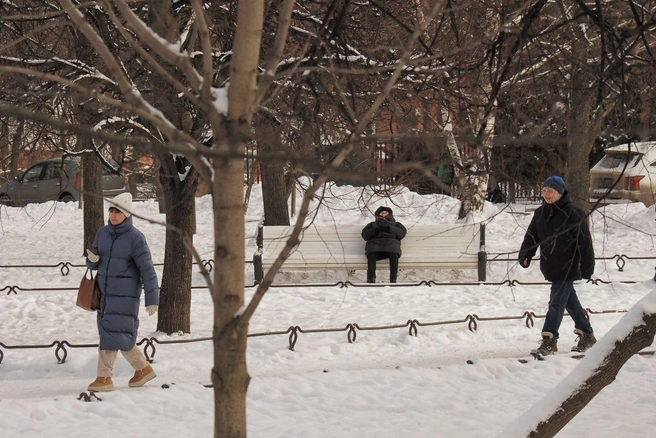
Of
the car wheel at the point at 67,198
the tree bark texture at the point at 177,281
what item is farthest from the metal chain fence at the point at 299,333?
the car wheel at the point at 67,198

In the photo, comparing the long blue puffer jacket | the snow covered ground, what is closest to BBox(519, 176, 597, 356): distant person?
the snow covered ground

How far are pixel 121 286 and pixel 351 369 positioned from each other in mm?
1991

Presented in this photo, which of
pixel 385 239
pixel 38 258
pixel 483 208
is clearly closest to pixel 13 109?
pixel 385 239

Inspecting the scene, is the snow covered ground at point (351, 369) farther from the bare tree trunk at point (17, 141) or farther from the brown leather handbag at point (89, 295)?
the bare tree trunk at point (17, 141)

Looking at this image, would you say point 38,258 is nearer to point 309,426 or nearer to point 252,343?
point 252,343

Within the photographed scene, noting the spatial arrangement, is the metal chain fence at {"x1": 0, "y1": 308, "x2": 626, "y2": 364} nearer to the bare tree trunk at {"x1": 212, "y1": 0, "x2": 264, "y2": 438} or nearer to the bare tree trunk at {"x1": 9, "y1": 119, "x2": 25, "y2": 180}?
the bare tree trunk at {"x1": 9, "y1": 119, "x2": 25, "y2": 180}

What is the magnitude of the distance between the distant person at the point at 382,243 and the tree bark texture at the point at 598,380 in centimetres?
748

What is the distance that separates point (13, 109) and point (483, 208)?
15.8m

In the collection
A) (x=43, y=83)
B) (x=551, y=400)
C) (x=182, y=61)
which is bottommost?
(x=551, y=400)

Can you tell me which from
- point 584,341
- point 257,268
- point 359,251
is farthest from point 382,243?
point 584,341

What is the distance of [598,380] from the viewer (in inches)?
159

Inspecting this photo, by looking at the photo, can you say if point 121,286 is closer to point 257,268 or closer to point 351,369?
point 351,369

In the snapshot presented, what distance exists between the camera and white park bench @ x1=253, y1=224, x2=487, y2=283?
11688 mm

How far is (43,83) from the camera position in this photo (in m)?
8.81
